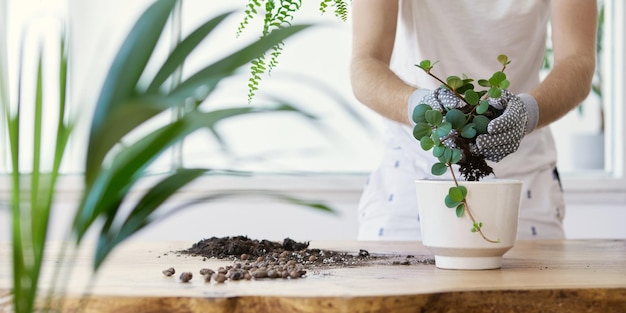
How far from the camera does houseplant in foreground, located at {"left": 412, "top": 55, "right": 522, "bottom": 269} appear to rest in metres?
1.25

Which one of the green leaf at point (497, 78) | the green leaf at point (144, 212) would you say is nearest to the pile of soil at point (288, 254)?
the green leaf at point (497, 78)

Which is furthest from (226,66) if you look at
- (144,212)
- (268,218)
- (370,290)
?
(268,218)

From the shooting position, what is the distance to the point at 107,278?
120 centimetres

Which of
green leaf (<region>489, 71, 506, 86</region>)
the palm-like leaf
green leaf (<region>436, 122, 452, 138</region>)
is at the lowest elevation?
the palm-like leaf

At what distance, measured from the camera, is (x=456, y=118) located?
4.13 feet

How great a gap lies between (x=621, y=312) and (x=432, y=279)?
25 centimetres

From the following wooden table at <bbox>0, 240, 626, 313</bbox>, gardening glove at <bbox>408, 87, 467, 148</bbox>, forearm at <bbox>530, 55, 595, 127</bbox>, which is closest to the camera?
wooden table at <bbox>0, 240, 626, 313</bbox>

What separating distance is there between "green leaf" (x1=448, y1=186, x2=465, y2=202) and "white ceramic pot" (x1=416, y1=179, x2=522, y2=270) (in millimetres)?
12

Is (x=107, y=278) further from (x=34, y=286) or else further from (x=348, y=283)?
(x=34, y=286)

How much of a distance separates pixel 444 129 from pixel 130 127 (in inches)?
28.4

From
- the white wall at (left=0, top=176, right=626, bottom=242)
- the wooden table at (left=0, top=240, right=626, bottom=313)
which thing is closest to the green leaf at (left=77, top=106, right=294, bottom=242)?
the wooden table at (left=0, top=240, right=626, bottom=313)

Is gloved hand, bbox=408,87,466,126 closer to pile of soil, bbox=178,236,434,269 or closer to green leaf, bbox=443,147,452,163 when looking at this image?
green leaf, bbox=443,147,452,163

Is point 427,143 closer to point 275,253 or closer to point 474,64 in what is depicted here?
point 275,253

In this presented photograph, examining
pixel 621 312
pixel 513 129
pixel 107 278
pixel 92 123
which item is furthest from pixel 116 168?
pixel 513 129
